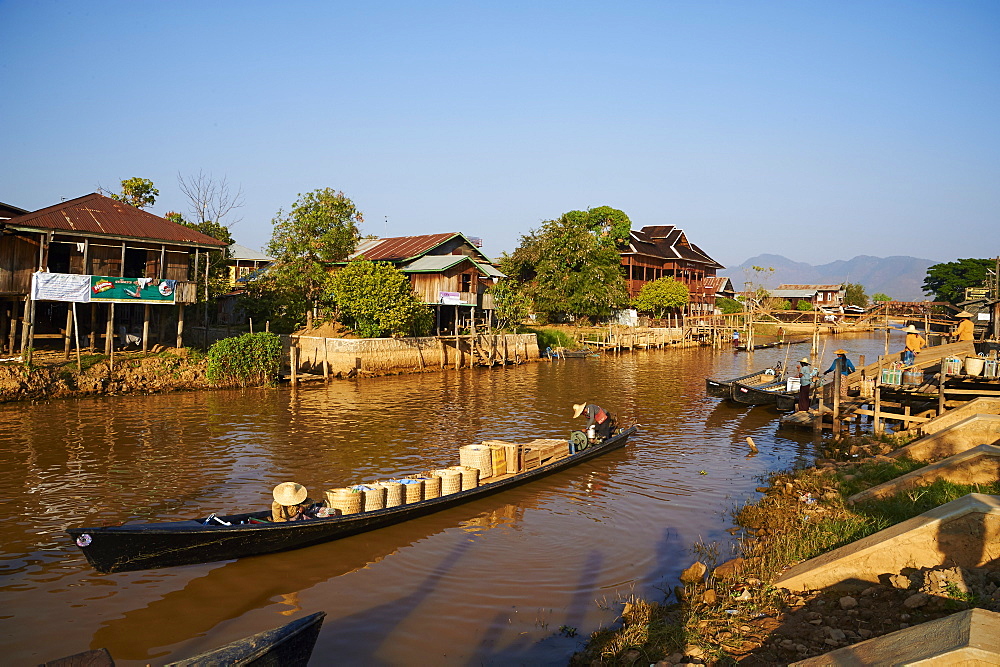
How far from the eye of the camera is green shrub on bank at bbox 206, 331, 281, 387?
27281 millimetres

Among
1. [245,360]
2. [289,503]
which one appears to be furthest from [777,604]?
[245,360]

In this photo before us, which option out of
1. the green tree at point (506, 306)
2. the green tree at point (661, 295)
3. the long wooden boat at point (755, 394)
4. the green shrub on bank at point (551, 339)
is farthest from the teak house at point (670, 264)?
the long wooden boat at point (755, 394)

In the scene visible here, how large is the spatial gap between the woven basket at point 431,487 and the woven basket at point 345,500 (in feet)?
4.71

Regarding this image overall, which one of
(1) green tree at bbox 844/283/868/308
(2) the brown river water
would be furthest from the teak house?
(2) the brown river water

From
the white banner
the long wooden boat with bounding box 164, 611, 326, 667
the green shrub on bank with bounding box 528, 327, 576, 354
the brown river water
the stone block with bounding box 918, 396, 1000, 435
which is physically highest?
the white banner

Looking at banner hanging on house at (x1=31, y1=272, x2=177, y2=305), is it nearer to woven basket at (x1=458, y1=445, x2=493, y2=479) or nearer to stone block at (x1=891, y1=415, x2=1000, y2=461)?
woven basket at (x1=458, y1=445, x2=493, y2=479)

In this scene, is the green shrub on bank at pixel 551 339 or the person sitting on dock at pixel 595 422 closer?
the person sitting on dock at pixel 595 422

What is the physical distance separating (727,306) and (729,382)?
51.8m

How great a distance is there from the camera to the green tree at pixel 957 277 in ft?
219

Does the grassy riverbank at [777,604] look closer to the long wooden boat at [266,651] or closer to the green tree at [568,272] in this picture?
the long wooden boat at [266,651]

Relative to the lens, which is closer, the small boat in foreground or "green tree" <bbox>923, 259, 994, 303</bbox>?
the small boat in foreground

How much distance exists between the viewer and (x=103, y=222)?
26.8m

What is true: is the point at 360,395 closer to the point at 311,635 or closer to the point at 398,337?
the point at 398,337

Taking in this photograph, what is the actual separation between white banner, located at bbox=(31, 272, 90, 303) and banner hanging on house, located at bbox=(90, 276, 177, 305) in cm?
26
